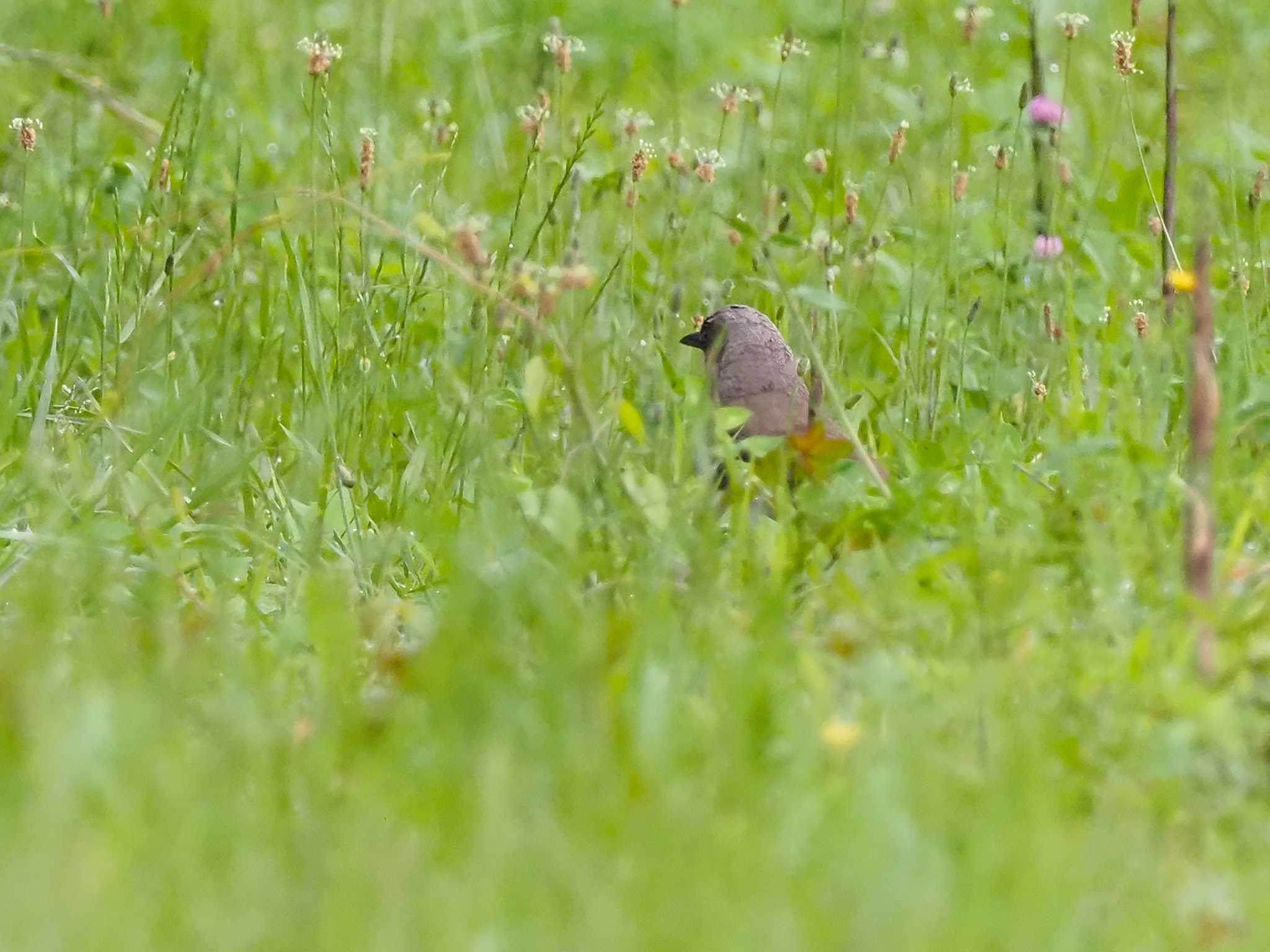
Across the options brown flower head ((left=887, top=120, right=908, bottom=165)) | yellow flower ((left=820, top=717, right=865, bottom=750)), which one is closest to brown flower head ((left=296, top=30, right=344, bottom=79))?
brown flower head ((left=887, top=120, right=908, bottom=165))

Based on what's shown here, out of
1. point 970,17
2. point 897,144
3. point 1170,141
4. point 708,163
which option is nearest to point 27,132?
point 708,163

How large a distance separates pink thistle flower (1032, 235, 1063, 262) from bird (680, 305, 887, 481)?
0.71 meters

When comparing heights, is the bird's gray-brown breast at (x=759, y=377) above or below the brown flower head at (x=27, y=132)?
below

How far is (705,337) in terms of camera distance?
439 centimetres

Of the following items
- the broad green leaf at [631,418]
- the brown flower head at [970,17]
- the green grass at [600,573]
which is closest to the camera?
the green grass at [600,573]

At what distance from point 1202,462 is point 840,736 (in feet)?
1.94

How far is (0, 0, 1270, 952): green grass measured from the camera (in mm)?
2025

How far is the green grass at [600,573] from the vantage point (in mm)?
2025

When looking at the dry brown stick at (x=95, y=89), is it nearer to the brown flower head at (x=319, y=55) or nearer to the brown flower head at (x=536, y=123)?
the brown flower head at (x=319, y=55)

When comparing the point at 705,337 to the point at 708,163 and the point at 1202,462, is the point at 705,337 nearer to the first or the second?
the point at 708,163

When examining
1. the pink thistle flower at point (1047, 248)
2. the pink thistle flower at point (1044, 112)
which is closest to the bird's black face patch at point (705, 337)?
the pink thistle flower at point (1047, 248)

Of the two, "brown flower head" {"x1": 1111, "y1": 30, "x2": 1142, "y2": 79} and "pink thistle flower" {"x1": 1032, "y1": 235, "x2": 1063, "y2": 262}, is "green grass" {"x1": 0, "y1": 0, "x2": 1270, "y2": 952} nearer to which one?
"pink thistle flower" {"x1": 1032, "y1": 235, "x2": 1063, "y2": 262}

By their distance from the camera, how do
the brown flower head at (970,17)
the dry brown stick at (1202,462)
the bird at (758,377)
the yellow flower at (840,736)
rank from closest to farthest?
the yellow flower at (840,736) < the dry brown stick at (1202,462) < the bird at (758,377) < the brown flower head at (970,17)

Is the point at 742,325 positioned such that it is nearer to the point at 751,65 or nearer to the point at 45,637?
the point at 45,637
